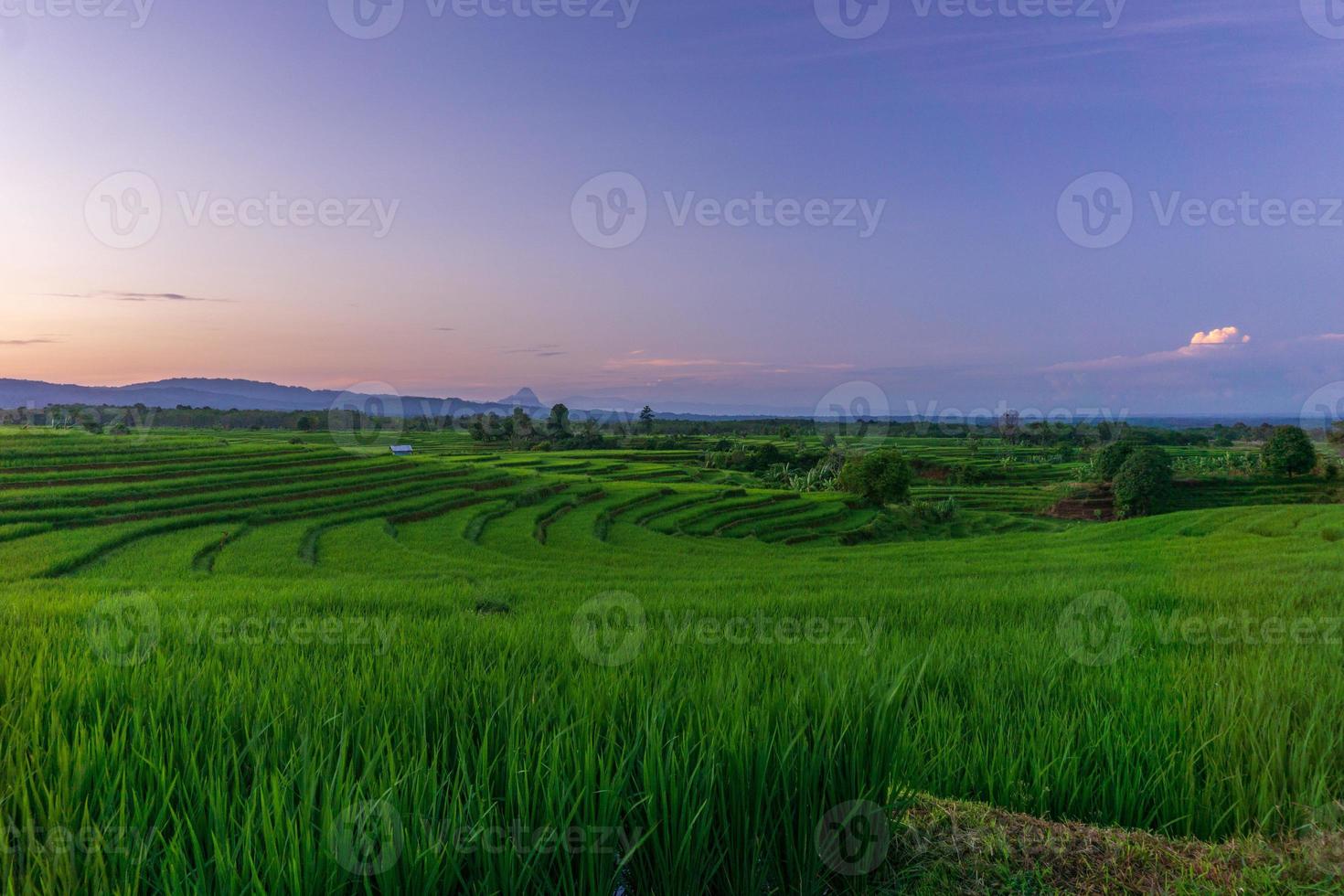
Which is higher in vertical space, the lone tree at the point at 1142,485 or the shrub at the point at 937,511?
the lone tree at the point at 1142,485

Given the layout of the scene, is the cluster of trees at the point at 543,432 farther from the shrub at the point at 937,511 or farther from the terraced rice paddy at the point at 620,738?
the terraced rice paddy at the point at 620,738

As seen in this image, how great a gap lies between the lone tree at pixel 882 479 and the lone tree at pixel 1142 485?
61.0 feet

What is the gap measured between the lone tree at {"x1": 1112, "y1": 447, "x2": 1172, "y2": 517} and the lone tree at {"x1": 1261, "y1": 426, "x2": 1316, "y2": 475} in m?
8.33

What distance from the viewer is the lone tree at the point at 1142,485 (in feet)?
175

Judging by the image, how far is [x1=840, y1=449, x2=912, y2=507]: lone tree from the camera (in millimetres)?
65812

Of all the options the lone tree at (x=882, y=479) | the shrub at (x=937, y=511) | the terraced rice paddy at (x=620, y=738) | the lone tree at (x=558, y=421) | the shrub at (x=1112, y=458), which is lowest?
the shrub at (x=937, y=511)

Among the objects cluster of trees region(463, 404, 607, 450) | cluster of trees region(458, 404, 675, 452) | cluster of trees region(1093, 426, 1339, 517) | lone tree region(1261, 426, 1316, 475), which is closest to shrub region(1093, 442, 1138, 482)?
cluster of trees region(1093, 426, 1339, 517)

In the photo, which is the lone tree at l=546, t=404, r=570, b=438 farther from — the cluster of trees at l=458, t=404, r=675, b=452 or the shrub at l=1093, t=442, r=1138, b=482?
the shrub at l=1093, t=442, r=1138, b=482

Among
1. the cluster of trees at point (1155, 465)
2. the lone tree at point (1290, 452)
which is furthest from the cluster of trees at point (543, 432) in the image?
the lone tree at point (1290, 452)

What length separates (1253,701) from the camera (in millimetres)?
2625

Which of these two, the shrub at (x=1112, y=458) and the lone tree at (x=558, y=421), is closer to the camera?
the shrub at (x=1112, y=458)

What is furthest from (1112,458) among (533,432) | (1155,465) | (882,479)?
(533,432)

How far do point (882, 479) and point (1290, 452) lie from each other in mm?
30942

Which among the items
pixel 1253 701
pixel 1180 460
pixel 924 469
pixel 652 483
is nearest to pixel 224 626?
pixel 1253 701
